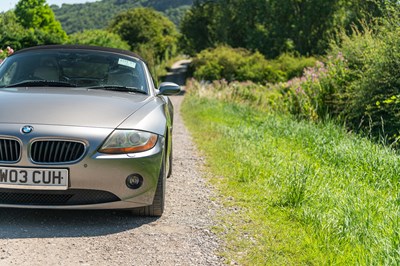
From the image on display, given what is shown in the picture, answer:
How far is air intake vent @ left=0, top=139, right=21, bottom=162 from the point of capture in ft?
13.3

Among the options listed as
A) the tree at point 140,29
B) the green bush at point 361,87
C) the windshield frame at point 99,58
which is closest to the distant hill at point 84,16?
the tree at point 140,29

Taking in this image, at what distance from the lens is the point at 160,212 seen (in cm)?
463

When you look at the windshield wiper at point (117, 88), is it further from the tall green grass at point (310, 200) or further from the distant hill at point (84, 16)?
the distant hill at point (84, 16)

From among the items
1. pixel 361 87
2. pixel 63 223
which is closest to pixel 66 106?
pixel 63 223

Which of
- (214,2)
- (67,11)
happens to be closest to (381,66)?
(214,2)

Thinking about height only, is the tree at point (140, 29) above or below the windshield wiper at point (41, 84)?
below

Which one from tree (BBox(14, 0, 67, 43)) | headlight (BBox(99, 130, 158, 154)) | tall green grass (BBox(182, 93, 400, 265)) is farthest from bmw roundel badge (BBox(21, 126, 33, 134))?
tree (BBox(14, 0, 67, 43))

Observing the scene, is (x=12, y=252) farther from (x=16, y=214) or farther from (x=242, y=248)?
(x=242, y=248)

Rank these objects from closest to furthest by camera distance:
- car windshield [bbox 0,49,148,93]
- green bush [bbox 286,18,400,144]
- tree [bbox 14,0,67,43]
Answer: car windshield [bbox 0,49,148,93]
green bush [bbox 286,18,400,144]
tree [bbox 14,0,67,43]

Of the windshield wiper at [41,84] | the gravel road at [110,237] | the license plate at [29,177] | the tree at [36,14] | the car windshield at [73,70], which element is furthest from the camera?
the tree at [36,14]

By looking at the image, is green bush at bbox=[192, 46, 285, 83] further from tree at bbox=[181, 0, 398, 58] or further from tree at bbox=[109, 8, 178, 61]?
tree at bbox=[109, 8, 178, 61]

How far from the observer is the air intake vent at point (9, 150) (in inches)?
159

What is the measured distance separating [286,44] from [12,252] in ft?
173

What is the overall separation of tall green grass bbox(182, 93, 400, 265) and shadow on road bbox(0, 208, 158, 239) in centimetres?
81
